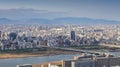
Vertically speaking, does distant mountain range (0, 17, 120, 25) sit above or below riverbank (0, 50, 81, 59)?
above

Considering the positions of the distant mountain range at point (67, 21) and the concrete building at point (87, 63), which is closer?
the concrete building at point (87, 63)

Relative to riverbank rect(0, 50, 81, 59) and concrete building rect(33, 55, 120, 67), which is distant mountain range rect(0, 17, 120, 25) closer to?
riverbank rect(0, 50, 81, 59)

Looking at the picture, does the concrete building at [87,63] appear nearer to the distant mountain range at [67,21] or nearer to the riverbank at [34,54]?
the riverbank at [34,54]

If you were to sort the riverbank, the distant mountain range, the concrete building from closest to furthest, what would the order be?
1. the concrete building
2. the riverbank
3. the distant mountain range

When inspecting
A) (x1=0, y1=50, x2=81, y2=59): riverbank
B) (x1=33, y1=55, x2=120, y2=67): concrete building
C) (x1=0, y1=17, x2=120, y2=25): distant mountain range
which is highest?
(x1=0, y1=17, x2=120, y2=25): distant mountain range

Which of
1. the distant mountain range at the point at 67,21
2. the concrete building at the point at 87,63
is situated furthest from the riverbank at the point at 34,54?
the distant mountain range at the point at 67,21

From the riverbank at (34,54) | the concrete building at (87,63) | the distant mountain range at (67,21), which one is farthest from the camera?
the distant mountain range at (67,21)

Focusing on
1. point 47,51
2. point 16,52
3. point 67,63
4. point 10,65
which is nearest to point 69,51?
point 47,51

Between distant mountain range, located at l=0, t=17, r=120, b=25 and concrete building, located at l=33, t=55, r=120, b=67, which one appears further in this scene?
distant mountain range, located at l=0, t=17, r=120, b=25

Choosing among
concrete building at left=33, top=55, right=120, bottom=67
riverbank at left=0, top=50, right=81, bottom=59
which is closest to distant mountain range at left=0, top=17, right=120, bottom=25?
riverbank at left=0, top=50, right=81, bottom=59

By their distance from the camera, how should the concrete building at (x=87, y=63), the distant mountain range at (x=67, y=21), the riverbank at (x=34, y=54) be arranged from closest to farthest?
the concrete building at (x=87, y=63)
the riverbank at (x=34, y=54)
the distant mountain range at (x=67, y=21)

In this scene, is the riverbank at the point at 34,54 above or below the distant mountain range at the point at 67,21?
below
